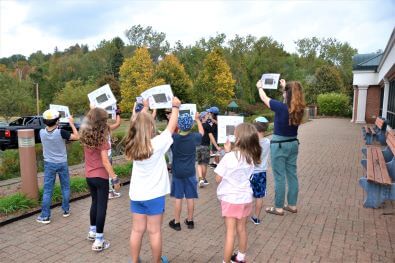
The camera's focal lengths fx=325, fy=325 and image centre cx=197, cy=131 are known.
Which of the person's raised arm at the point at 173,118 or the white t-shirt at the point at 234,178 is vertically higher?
the person's raised arm at the point at 173,118

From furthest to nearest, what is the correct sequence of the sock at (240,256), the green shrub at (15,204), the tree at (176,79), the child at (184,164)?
the tree at (176,79)
the green shrub at (15,204)
the child at (184,164)
the sock at (240,256)

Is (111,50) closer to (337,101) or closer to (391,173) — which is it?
(337,101)

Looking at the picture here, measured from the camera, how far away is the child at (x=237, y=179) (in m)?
3.33

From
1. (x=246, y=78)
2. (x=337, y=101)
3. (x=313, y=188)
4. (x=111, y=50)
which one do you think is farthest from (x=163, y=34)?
(x=313, y=188)

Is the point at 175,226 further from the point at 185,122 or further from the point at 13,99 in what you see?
the point at 13,99

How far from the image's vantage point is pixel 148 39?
72750mm

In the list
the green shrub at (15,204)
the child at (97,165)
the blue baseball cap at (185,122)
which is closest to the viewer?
the child at (97,165)

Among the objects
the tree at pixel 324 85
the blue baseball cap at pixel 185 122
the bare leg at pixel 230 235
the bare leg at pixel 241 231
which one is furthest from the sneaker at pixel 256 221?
the tree at pixel 324 85

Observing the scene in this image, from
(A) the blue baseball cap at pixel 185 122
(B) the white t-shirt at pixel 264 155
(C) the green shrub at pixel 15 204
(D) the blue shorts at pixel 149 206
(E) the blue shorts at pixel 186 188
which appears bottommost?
(C) the green shrub at pixel 15 204

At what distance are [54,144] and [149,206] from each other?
2.33 meters

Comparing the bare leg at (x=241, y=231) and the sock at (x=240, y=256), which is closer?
the bare leg at (x=241, y=231)

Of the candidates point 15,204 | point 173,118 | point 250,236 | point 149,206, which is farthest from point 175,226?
point 15,204

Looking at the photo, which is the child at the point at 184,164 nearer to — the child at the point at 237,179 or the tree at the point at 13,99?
the child at the point at 237,179

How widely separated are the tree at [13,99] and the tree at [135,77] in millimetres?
A: 10860
